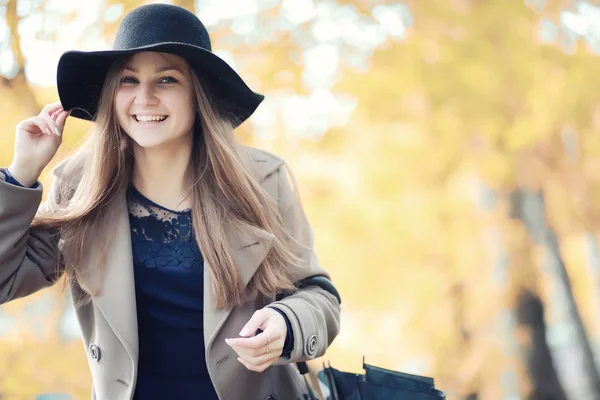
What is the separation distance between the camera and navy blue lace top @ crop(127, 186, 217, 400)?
1610 millimetres

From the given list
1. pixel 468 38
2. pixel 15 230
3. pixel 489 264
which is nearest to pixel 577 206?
pixel 489 264

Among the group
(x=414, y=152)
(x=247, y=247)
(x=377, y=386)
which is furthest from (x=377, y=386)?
(x=414, y=152)

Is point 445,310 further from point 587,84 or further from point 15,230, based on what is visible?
point 15,230

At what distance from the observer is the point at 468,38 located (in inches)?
123

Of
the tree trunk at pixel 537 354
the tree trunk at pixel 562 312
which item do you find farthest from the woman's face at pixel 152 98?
the tree trunk at pixel 537 354

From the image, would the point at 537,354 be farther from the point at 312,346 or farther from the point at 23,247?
the point at 23,247

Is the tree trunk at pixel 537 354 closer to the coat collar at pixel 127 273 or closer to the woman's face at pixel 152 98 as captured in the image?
the coat collar at pixel 127 273

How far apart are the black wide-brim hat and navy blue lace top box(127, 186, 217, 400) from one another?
0.39 metres

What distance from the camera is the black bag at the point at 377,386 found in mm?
1545

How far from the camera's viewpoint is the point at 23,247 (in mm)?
1561

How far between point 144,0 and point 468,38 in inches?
56.3

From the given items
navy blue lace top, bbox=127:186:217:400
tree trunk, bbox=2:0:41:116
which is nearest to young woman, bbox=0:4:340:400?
navy blue lace top, bbox=127:186:217:400

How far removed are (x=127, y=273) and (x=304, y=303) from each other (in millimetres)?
409

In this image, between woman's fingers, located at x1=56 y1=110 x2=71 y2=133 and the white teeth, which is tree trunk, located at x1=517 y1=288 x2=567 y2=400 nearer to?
the white teeth
